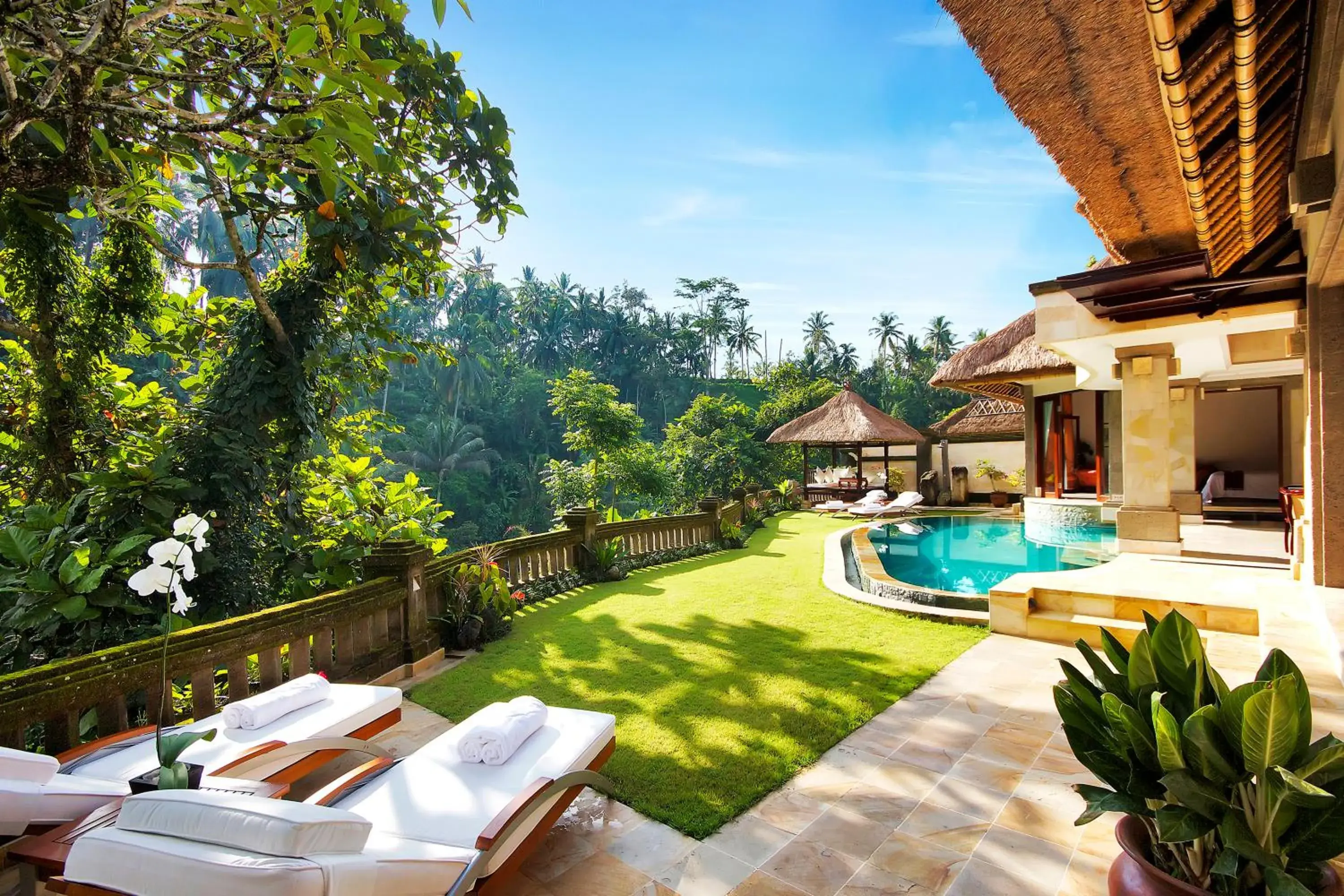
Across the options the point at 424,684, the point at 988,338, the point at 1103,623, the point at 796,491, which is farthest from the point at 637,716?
the point at 796,491

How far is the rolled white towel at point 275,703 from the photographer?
285 cm

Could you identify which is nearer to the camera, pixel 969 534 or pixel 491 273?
pixel 491 273

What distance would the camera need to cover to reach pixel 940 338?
5219 cm

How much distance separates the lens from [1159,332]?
7.38m

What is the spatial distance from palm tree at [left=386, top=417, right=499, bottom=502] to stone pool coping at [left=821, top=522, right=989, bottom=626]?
2724 centimetres

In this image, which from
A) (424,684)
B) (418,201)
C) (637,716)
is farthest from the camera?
(418,201)

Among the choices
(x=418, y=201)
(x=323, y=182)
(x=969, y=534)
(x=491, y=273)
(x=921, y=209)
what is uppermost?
(x=921, y=209)

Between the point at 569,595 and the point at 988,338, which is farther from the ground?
the point at 988,338

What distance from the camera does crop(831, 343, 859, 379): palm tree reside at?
4853cm

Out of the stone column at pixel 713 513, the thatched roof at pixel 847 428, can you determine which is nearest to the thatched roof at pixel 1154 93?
the stone column at pixel 713 513

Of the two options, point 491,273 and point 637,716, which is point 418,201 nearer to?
point 491,273

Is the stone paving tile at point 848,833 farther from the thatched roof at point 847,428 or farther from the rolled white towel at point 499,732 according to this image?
the thatched roof at point 847,428

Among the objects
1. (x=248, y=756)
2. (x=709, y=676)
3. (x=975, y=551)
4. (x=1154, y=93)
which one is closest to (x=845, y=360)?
(x=975, y=551)

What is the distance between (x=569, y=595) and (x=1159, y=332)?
8.06 m
